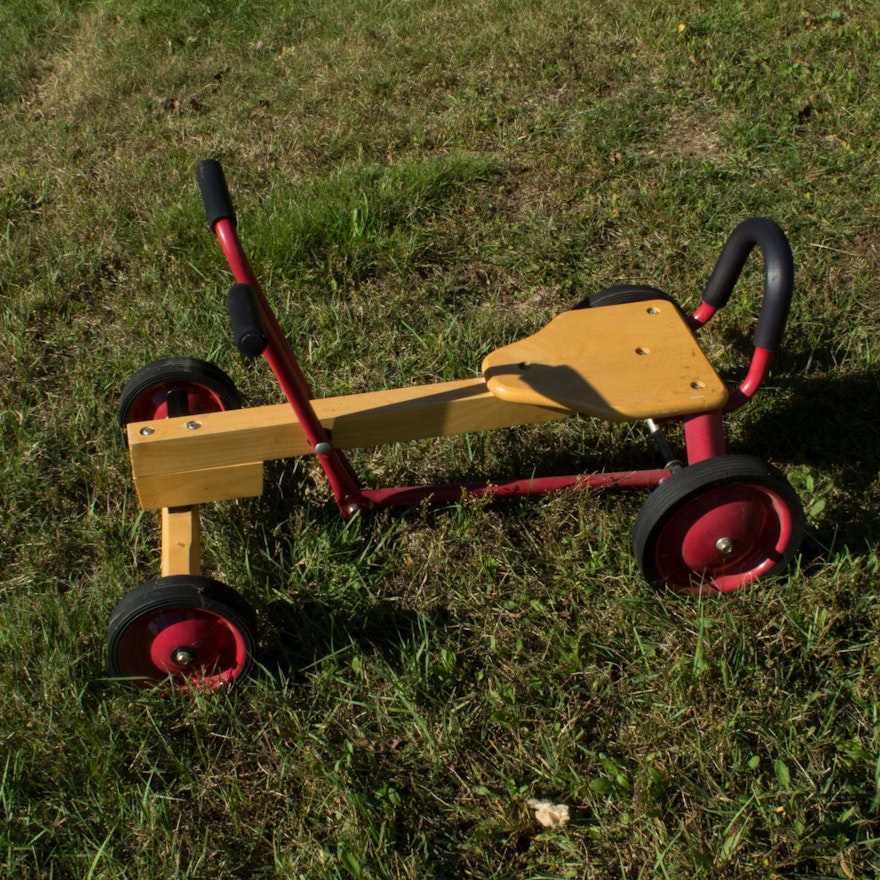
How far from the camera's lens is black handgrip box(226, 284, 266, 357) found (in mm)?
1704

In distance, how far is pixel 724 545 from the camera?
225 centimetres

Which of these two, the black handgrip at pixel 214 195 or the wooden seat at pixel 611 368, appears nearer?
the black handgrip at pixel 214 195

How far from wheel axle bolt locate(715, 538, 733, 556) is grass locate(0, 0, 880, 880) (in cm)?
12

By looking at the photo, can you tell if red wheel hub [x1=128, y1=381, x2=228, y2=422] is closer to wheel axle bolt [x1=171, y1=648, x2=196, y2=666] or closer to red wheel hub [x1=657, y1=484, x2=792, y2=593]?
wheel axle bolt [x1=171, y1=648, x2=196, y2=666]

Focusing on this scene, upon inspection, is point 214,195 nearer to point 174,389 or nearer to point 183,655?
point 174,389

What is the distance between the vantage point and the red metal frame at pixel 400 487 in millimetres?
1995

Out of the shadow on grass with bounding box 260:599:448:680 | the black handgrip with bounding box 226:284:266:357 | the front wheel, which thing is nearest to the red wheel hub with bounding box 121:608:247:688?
the shadow on grass with bounding box 260:599:448:680

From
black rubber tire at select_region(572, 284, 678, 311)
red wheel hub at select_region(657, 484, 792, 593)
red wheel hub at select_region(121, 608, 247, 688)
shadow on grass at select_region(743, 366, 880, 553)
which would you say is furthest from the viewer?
black rubber tire at select_region(572, 284, 678, 311)

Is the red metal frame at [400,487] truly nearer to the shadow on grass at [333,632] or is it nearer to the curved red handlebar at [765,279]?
the curved red handlebar at [765,279]

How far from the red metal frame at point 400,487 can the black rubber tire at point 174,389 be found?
0.96 ft

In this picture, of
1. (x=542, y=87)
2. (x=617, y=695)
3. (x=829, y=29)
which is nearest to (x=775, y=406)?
(x=617, y=695)

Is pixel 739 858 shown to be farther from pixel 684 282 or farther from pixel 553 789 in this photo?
pixel 684 282

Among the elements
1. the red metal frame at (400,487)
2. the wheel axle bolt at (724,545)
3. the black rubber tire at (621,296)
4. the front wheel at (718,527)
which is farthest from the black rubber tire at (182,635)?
the black rubber tire at (621,296)

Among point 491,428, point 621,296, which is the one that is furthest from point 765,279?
point 491,428
